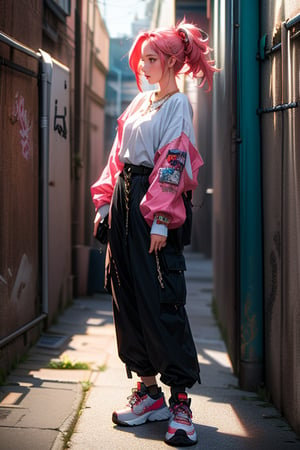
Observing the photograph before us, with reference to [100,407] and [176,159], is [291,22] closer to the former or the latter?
[176,159]

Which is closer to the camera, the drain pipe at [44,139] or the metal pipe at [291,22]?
the metal pipe at [291,22]

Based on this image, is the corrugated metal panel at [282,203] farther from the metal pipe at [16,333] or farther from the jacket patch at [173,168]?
the metal pipe at [16,333]

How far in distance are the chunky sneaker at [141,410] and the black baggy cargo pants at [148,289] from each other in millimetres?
196

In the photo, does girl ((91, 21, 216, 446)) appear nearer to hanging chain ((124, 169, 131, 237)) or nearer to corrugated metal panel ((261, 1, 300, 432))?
hanging chain ((124, 169, 131, 237))

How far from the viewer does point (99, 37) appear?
6836 mm

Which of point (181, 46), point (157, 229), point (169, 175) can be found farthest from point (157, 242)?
point (181, 46)

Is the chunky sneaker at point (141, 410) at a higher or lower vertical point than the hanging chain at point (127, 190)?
lower

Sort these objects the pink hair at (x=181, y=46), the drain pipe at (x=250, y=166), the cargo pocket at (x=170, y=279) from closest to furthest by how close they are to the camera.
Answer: the cargo pocket at (x=170, y=279), the pink hair at (x=181, y=46), the drain pipe at (x=250, y=166)

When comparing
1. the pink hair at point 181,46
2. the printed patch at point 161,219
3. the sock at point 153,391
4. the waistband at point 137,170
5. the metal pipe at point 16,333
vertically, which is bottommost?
the sock at point 153,391

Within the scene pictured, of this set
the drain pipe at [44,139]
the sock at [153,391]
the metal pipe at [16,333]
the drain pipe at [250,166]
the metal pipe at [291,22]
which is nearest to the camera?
the metal pipe at [291,22]

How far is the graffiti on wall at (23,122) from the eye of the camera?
11.6 ft

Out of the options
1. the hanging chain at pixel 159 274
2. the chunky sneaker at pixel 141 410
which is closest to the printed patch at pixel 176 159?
the hanging chain at pixel 159 274

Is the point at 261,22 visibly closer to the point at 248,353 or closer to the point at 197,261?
the point at 248,353

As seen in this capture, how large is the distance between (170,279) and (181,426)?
0.63m
